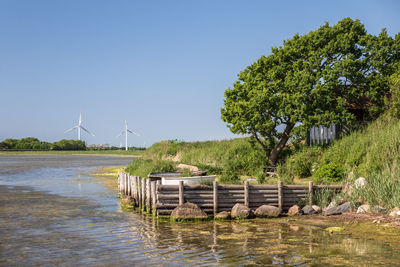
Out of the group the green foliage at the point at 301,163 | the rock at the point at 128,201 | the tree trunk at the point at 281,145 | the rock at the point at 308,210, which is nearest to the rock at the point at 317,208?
the rock at the point at 308,210

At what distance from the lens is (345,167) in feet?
84.1

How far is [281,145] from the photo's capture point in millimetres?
32875

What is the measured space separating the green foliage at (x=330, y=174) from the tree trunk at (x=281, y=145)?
23.4 feet

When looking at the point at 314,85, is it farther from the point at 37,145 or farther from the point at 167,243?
the point at 37,145

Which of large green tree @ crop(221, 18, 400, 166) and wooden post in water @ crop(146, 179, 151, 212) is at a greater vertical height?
large green tree @ crop(221, 18, 400, 166)

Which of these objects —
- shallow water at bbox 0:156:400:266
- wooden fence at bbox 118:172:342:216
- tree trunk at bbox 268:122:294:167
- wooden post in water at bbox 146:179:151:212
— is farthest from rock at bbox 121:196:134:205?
tree trunk at bbox 268:122:294:167

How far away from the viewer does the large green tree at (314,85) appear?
3086 cm

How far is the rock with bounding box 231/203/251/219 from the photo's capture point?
66.6ft

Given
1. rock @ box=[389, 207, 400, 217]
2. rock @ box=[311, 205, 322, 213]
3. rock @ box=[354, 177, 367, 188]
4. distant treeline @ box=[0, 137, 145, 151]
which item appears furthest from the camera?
distant treeline @ box=[0, 137, 145, 151]

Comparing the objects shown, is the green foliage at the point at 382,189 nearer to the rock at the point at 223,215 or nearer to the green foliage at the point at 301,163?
the rock at the point at 223,215

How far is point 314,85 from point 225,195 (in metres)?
14.4

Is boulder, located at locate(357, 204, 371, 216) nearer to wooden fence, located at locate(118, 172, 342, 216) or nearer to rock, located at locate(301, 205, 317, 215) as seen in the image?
wooden fence, located at locate(118, 172, 342, 216)

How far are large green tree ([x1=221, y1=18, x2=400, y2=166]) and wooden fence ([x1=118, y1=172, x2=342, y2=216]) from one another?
990cm

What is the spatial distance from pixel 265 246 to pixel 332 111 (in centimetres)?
1805
